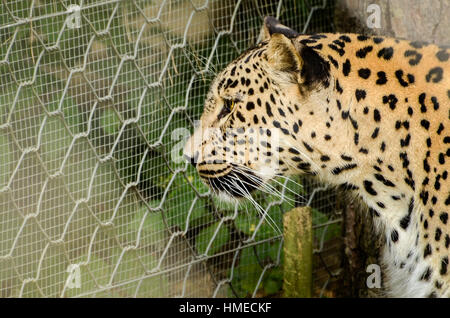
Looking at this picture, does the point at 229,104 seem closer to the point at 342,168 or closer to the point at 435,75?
the point at 342,168

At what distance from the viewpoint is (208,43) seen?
149 inches

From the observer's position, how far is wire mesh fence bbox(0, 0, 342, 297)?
330cm

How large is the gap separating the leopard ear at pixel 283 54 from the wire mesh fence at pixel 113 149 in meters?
0.82

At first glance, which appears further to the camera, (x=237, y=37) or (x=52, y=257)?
(x=237, y=37)

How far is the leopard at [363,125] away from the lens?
9.20 ft

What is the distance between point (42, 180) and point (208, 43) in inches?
43.7

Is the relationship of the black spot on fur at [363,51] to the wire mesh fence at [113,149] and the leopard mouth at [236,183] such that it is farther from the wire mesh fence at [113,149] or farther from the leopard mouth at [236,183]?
the wire mesh fence at [113,149]

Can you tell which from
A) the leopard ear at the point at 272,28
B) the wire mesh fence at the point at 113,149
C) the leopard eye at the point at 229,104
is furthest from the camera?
the wire mesh fence at the point at 113,149

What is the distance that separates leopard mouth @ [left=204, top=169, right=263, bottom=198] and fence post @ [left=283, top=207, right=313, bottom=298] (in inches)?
23.4

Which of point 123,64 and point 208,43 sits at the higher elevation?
point 208,43

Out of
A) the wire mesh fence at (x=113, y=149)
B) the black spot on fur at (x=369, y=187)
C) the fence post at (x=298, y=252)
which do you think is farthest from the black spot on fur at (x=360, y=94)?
the fence post at (x=298, y=252)

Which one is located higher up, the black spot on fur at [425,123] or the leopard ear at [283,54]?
the leopard ear at [283,54]
